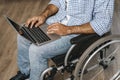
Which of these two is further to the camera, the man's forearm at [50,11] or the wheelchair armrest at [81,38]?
the man's forearm at [50,11]

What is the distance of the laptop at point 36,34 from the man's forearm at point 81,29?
10 centimetres

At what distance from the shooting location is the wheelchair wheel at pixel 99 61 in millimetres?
1430

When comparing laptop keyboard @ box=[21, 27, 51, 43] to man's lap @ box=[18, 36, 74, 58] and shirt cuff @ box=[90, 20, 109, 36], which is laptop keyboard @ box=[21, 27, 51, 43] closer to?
man's lap @ box=[18, 36, 74, 58]

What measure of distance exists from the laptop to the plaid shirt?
0.14m

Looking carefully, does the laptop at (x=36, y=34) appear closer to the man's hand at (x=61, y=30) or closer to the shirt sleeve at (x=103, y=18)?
the man's hand at (x=61, y=30)

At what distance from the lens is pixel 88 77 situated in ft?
6.27

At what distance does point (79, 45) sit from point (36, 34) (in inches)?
12.0

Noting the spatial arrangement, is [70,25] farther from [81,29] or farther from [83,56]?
[83,56]

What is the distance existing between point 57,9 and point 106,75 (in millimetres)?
677

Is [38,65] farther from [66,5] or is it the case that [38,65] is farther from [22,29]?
[66,5]

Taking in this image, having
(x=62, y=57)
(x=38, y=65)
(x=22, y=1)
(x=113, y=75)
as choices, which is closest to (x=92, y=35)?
(x=62, y=57)

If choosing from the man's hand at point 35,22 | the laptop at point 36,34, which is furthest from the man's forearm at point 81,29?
the man's hand at point 35,22

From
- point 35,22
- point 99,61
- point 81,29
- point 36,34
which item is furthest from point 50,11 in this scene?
point 99,61

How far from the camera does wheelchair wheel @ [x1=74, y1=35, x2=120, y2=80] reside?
143 centimetres
